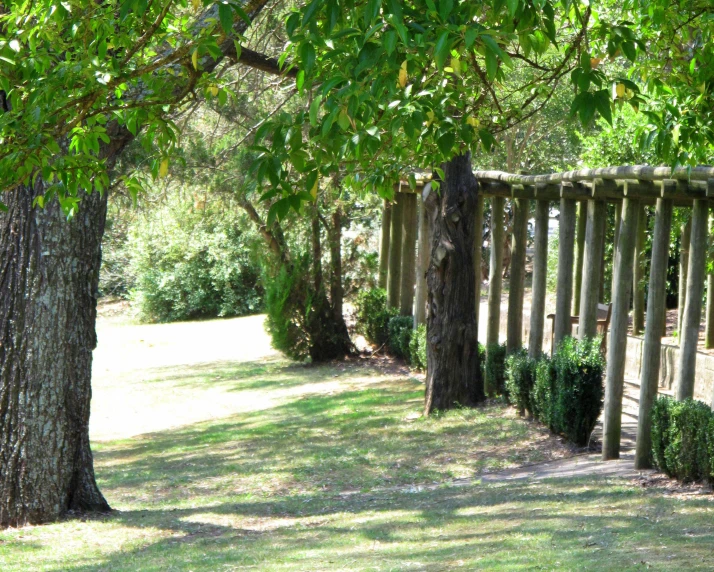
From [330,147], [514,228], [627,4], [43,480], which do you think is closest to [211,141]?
[514,228]

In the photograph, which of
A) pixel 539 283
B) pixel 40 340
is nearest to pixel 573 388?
pixel 539 283

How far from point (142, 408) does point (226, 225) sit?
11.4m

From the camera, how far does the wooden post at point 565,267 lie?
10016mm

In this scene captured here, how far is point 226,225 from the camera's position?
25.6m

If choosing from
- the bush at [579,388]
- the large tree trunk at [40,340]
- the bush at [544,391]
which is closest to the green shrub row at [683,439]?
the bush at [579,388]

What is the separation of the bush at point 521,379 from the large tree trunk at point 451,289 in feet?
2.62

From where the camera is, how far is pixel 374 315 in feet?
55.1

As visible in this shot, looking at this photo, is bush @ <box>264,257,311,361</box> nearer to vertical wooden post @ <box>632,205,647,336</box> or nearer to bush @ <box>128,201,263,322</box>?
vertical wooden post @ <box>632,205,647,336</box>

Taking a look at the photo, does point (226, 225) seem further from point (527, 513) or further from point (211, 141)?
point (527, 513)

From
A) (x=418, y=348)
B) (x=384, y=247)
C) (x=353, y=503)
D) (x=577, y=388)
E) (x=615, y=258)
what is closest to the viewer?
(x=353, y=503)

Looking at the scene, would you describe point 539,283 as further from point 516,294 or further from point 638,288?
point 638,288

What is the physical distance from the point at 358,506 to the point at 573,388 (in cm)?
276

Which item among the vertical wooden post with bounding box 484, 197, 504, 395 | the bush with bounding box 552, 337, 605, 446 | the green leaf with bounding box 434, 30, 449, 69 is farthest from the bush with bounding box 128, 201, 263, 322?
the green leaf with bounding box 434, 30, 449, 69

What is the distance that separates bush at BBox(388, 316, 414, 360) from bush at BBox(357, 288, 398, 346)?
1.60 ft
